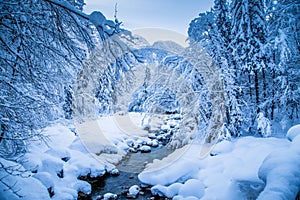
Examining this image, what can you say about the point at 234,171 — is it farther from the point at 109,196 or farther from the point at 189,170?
the point at 109,196

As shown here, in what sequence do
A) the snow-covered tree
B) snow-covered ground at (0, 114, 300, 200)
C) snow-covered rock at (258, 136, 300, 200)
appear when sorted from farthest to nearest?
the snow-covered tree → snow-covered ground at (0, 114, 300, 200) → snow-covered rock at (258, 136, 300, 200)

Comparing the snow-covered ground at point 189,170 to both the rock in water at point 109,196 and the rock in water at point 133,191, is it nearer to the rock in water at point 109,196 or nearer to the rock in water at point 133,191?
the rock in water at point 133,191

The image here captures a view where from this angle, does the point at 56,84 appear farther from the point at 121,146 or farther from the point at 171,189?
the point at 121,146

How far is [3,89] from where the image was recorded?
3.08 meters

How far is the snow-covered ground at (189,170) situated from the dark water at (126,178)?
1.26ft

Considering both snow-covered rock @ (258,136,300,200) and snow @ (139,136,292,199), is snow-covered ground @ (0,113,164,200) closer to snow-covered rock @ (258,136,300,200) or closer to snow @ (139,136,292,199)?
snow @ (139,136,292,199)

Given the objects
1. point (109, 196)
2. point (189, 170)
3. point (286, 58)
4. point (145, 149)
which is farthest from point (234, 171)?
point (145, 149)

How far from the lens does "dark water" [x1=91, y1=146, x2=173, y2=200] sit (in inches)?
298

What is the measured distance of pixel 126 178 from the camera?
28.9ft

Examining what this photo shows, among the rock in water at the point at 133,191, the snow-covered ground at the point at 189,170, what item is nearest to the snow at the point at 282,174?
the snow-covered ground at the point at 189,170

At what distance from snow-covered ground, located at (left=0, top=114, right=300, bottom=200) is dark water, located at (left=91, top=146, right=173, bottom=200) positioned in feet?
1.26

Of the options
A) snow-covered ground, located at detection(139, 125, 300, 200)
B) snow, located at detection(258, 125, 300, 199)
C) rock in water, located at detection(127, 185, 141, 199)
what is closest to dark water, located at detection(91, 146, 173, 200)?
rock in water, located at detection(127, 185, 141, 199)

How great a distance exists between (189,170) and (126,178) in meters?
3.08

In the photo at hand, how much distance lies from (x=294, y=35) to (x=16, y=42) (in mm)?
9972
